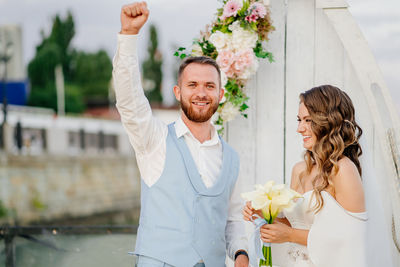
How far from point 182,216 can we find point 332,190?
2.32ft

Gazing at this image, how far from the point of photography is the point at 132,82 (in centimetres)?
198

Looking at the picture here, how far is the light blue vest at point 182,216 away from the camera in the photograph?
6.75ft

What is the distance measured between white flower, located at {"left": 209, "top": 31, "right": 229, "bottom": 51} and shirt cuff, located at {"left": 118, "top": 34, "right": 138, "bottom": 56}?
122 cm

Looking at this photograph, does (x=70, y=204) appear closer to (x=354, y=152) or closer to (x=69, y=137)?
(x=69, y=137)

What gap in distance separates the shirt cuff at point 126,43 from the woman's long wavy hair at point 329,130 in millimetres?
863

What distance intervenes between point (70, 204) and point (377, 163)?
16723 mm

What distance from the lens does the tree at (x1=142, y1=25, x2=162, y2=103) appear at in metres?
40.6

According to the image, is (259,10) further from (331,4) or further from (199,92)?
(199,92)

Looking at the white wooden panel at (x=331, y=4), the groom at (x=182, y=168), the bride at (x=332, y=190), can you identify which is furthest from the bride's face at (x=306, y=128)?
the white wooden panel at (x=331, y=4)

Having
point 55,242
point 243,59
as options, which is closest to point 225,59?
point 243,59

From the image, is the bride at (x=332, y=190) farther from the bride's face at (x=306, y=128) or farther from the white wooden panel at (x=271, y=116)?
the white wooden panel at (x=271, y=116)

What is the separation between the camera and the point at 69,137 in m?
22.2

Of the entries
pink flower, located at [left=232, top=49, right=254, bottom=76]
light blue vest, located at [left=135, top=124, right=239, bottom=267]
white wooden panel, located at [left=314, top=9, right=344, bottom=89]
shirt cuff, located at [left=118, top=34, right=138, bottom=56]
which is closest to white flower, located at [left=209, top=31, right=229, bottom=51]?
pink flower, located at [left=232, top=49, right=254, bottom=76]

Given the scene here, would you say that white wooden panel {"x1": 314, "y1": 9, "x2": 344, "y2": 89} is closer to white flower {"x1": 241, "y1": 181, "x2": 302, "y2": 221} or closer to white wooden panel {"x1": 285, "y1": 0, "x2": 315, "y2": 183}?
white wooden panel {"x1": 285, "y1": 0, "x2": 315, "y2": 183}
